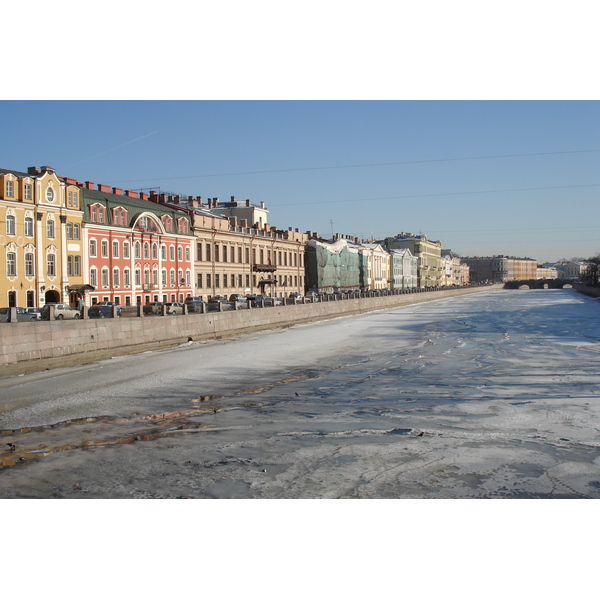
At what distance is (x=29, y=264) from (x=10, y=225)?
2544 mm

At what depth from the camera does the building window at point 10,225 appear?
119 feet

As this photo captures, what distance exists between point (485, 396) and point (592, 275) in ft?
364

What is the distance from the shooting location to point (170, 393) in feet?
53.5

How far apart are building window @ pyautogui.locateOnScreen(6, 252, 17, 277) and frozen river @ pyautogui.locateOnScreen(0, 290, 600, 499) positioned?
16.8 meters

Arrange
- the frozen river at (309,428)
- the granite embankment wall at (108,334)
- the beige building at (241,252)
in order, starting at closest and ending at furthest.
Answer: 1. the frozen river at (309,428)
2. the granite embankment wall at (108,334)
3. the beige building at (241,252)

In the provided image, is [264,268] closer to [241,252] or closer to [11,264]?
[241,252]

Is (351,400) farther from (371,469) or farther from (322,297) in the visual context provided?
(322,297)

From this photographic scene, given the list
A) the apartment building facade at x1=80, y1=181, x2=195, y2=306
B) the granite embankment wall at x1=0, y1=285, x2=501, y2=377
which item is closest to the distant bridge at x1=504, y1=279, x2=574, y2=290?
the apartment building facade at x1=80, y1=181, x2=195, y2=306

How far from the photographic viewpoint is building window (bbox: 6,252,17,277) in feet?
119

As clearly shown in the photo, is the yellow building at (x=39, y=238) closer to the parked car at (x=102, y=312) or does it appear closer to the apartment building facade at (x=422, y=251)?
the parked car at (x=102, y=312)

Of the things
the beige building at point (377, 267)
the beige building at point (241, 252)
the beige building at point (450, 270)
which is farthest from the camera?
the beige building at point (450, 270)

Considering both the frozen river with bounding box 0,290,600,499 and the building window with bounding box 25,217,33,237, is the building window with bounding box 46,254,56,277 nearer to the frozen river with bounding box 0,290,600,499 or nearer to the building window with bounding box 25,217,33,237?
the building window with bounding box 25,217,33,237

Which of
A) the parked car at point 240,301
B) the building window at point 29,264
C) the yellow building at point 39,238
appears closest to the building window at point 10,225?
the yellow building at point 39,238

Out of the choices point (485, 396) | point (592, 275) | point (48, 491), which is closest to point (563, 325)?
point (485, 396)
